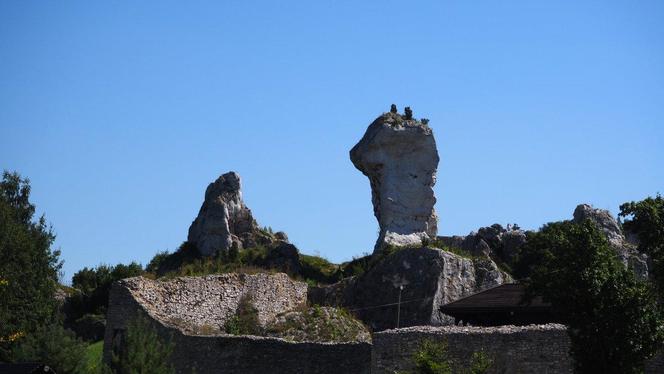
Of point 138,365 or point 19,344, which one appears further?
point 19,344

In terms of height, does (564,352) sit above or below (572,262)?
below

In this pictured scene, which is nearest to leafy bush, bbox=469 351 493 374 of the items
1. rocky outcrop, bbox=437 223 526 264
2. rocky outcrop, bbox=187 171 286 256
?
rocky outcrop, bbox=437 223 526 264

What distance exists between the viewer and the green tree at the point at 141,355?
4088cm

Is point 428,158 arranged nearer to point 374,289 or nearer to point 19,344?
point 374,289

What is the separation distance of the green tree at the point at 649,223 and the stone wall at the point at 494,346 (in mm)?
3241

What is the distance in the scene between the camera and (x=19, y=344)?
50.0 metres

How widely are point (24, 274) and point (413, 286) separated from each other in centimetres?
1732

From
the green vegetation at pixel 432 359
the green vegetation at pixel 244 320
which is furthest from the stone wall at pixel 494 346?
the green vegetation at pixel 244 320

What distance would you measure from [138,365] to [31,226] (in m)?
22.4

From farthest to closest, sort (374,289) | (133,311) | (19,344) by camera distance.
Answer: (374,289), (19,344), (133,311)

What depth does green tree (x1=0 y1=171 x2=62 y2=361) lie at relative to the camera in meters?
54.8

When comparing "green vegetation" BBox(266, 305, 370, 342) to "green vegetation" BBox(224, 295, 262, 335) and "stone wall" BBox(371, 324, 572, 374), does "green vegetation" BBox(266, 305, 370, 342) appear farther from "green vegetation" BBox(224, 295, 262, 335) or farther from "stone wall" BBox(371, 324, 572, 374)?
"stone wall" BBox(371, 324, 572, 374)

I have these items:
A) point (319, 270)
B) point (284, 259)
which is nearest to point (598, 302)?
point (284, 259)

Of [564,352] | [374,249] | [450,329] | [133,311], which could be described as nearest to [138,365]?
[133,311]
